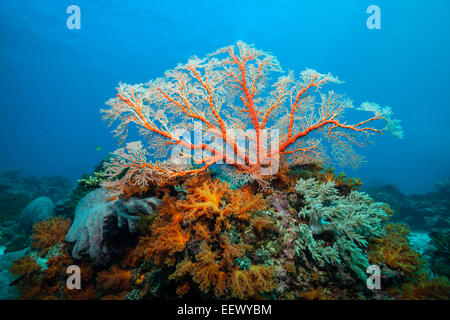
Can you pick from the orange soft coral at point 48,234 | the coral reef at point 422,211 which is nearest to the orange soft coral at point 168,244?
the orange soft coral at point 48,234

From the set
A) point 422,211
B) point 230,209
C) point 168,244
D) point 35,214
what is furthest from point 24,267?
point 422,211

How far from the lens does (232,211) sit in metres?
3.02

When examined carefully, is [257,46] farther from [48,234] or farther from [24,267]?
[24,267]

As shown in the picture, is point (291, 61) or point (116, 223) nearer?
point (116, 223)

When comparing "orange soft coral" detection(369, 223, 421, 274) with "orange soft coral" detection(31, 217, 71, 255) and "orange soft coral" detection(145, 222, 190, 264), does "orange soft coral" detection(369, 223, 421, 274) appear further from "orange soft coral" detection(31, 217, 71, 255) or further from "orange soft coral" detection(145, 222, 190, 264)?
"orange soft coral" detection(31, 217, 71, 255)

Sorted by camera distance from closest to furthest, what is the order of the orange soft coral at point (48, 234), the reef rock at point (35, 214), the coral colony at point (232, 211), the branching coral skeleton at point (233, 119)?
the coral colony at point (232, 211), the branching coral skeleton at point (233, 119), the orange soft coral at point (48, 234), the reef rock at point (35, 214)

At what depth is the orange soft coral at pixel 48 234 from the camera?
425 cm

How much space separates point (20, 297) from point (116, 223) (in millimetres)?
2151

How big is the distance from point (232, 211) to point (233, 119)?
2.46 m

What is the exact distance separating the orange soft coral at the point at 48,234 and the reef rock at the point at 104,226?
89 centimetres

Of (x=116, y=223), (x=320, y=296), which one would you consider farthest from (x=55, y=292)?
(x=320, y=296)

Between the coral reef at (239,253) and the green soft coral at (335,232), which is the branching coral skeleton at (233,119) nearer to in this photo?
the coral reef at (239,253)

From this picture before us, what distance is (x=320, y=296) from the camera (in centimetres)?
236
